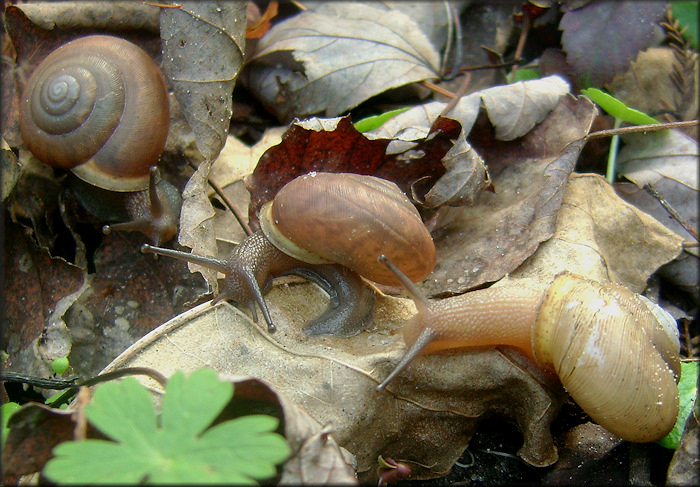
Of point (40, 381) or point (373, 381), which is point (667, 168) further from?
point (40, 381)

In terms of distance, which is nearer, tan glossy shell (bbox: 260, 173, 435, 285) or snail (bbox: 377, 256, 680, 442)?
snail (bbox: 377, 256, 680, 442)

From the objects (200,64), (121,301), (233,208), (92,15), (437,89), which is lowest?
(121,301)

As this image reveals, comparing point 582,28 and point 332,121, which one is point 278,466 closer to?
point 332,121

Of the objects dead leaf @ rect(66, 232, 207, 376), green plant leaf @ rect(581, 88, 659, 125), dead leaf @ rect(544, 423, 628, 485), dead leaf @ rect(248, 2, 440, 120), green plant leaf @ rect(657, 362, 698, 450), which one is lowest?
dead leaf @ rect(544, 423, 628, 485)

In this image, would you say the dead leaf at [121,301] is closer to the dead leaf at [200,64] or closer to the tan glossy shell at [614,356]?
the dead leaf at [200,64]

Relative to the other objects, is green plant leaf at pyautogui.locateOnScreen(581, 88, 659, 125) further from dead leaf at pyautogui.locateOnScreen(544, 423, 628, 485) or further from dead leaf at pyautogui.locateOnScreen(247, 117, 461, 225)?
dead leaf at pyautogui.locateOnScreen(544, 423, 628, 485)

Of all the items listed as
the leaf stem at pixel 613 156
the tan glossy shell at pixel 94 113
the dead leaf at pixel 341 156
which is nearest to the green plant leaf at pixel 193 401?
the dead leaf at pixel 341 156

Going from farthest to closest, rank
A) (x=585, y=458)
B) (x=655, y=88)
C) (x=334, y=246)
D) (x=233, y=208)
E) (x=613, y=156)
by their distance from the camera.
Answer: (x=655, y=88)
(x=613, y=156)
(x=233, y=208)
(x=334, y=246)
(x=585, y=458)

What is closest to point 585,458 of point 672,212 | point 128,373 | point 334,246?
point 334,246

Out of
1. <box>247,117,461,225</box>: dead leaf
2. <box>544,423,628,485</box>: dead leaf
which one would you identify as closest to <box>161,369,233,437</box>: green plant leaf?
<box>544,423,628,485</box>: dead leaf
